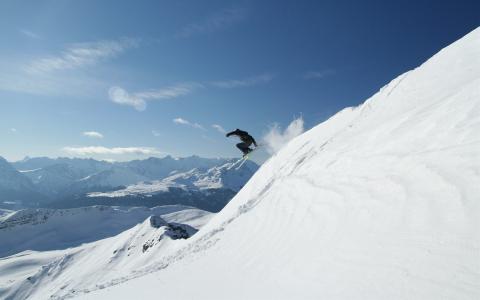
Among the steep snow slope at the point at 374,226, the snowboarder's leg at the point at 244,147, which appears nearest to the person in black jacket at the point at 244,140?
the snowboarder's leg at the point at 244,147

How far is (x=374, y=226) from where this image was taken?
819cm

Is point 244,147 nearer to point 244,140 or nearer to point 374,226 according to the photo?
point 244,140

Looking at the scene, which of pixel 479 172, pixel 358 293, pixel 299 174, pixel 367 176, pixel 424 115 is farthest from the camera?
pixel 299 174

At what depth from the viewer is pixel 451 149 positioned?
28.9ft

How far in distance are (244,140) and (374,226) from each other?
19.7 m

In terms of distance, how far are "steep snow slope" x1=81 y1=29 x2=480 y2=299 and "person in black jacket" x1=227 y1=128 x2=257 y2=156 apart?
8.22 metres

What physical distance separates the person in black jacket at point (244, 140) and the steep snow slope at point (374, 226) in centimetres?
822

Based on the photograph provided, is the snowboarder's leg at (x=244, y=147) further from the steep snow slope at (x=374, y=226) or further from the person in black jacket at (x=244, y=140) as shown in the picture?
the steep snow slope at (x=374, y=226)

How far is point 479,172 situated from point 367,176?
14.5 ft

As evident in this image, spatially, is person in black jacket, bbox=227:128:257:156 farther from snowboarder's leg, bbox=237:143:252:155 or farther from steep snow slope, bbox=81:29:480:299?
steep snow slope, bbox=81:29:480:299

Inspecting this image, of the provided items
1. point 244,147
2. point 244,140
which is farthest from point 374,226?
point 244,147

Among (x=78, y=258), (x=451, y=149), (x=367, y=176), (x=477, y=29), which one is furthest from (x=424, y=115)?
(x=78, y=258)

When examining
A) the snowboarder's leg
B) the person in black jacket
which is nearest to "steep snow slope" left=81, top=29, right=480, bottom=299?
the person in black jacket

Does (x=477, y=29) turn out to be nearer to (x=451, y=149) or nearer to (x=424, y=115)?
(x=424, y=115)
